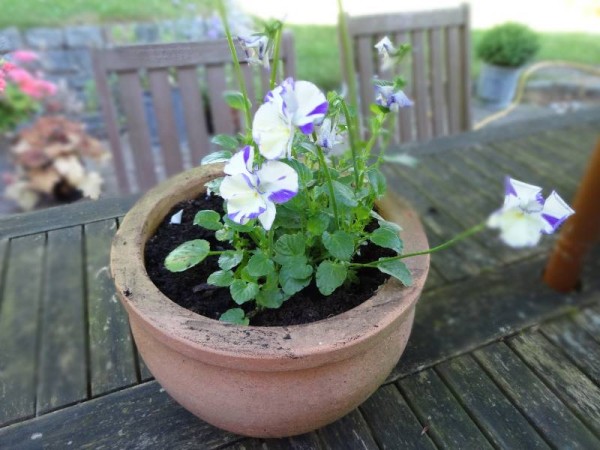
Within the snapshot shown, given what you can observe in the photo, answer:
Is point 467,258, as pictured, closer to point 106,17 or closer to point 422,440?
point 422,440

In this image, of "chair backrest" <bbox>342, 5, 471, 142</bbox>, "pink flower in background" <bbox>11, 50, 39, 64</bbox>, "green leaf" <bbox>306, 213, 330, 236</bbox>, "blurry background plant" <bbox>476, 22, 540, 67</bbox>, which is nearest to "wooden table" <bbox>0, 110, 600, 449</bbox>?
"green leaf" <bbox>306, 213, 330, 236</bbox>

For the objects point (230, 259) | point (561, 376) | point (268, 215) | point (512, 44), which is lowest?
point (561, 376)

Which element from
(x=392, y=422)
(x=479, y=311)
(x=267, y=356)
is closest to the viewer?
(x=267, y=356)

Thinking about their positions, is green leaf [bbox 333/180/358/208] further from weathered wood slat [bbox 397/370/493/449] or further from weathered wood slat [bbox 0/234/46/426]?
weathered wood slat [bbox 0/234/46/426]

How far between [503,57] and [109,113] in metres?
3.12

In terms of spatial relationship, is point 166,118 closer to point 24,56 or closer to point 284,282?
point 24,56

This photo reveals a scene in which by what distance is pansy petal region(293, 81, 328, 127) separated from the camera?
0.55 metres

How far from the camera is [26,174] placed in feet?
7.50

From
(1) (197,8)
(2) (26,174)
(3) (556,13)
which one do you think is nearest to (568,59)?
(3) (556,13)

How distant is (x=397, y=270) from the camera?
28.1 inches

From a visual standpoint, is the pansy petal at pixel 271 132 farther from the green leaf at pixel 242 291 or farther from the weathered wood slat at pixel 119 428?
the weathered wood slat at pixel 119 428

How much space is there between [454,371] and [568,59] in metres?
4.13

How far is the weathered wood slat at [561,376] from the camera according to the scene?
87 cm

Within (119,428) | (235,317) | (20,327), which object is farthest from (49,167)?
(235,317)
